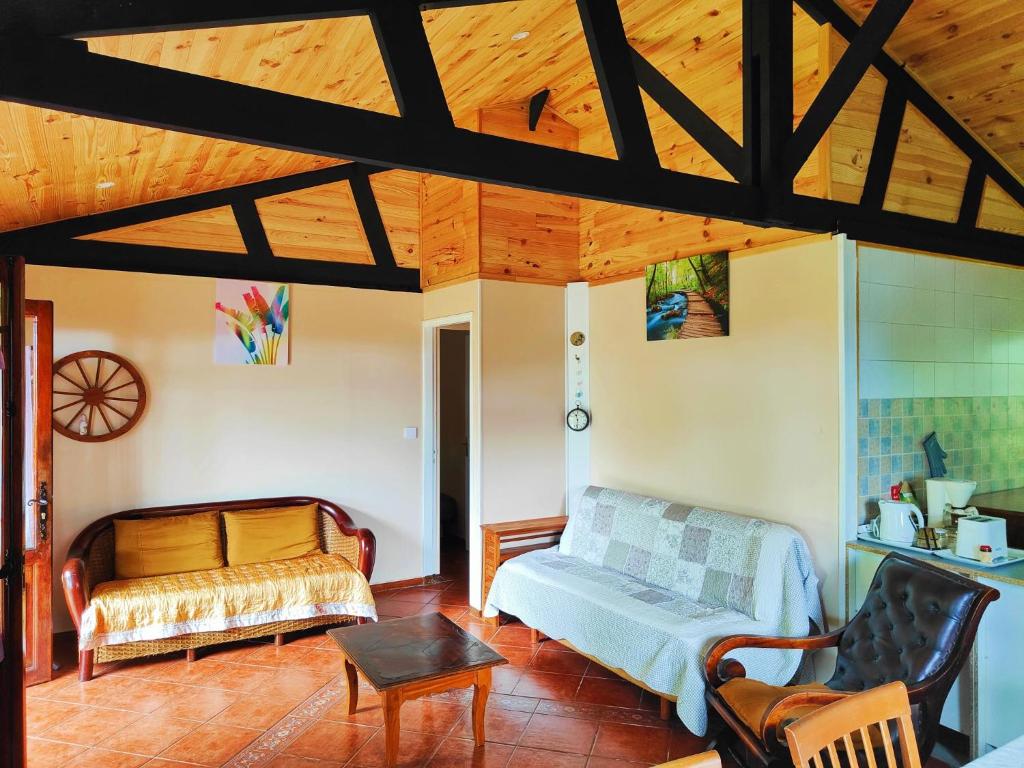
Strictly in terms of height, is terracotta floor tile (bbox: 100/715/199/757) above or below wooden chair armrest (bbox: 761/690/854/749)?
below

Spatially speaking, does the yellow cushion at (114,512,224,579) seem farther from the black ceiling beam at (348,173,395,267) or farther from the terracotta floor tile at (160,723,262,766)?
the black ceiling beam at (348,173,395,267)

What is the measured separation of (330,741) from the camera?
309 centimetres

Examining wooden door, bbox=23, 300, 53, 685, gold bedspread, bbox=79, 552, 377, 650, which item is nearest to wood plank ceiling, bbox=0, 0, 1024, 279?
wooden door, bbox=23, 300, 53, 685

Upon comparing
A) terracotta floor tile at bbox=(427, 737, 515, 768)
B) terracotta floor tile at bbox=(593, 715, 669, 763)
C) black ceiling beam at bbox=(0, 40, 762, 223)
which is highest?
black ceiling beam at bbox=(0, 40, 762, 223)

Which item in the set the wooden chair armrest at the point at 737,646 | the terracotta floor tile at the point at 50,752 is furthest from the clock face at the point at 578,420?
the terracotta floor tile at the point at 50,752

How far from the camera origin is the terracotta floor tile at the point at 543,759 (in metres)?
2.89

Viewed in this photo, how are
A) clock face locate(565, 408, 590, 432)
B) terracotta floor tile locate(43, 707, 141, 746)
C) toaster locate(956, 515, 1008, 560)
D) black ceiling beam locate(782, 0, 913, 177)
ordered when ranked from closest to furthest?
black ceiling beam locate(782, 0, 913, 177)
toaster locate(956, 515, 1008, 560)
terracotta floor tile locate(43, 707, 141, 746)
clock face locate(565, 408, 590, 432)

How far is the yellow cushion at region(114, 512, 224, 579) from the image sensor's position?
416 centimetres

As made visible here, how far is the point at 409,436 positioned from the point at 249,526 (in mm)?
1371

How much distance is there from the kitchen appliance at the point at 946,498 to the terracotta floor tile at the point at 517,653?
2.25 meters

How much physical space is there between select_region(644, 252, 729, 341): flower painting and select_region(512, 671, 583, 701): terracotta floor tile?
6.89 feet

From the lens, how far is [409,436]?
5.41 metres

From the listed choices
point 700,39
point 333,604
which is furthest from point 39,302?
point 700,39

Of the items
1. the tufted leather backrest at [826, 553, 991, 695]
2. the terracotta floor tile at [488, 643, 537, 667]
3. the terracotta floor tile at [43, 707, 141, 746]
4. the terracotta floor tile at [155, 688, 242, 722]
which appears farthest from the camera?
the terracotta floor tile at [488, 643, 537, 667]
